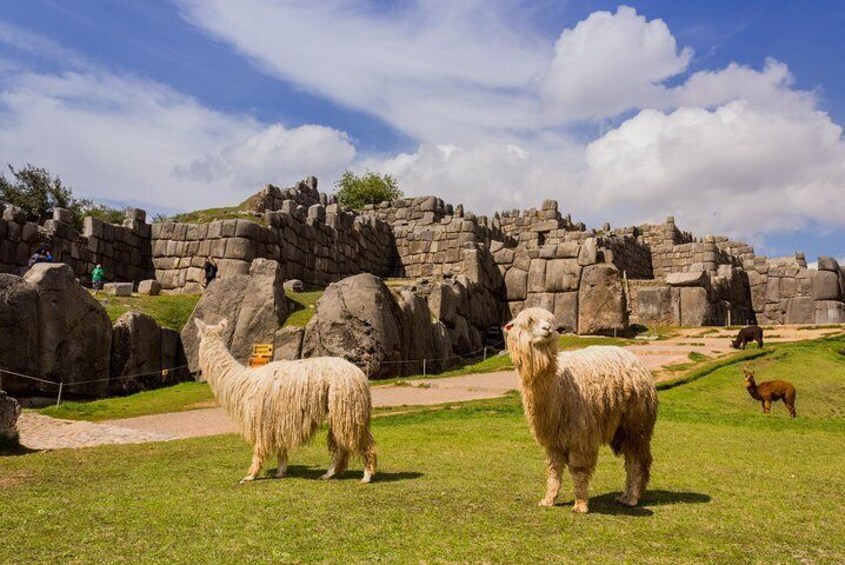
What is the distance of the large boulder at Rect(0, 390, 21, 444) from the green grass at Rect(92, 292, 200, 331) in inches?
446

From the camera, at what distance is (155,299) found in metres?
25.8

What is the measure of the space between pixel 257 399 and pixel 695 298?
110 feet

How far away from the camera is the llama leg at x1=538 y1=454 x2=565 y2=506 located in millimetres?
7113

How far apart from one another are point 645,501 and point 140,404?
15612 mm

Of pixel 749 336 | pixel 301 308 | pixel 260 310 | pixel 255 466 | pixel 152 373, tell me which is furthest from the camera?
pixel 749 336

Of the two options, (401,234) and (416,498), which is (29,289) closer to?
(416,498)

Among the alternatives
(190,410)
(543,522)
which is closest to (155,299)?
(190,410)

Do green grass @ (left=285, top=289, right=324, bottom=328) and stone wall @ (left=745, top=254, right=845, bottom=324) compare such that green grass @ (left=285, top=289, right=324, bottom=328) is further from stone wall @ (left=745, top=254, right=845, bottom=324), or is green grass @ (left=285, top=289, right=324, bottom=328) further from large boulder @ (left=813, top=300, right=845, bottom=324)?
stone wall @ (left=745, top=254, right=845, bottom=324)

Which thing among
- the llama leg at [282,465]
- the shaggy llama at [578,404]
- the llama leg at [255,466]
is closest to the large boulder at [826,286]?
the shaggy llama at [578,404]

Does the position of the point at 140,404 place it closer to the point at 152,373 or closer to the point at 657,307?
the point at 152,373

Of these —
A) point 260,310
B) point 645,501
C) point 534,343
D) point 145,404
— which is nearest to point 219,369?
point 534,343

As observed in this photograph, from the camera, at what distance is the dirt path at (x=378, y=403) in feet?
44.6

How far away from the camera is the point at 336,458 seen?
902cm

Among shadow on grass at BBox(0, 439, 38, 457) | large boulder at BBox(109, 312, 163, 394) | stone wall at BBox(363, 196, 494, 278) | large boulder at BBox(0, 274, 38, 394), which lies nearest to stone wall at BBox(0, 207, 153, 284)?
large boulder at BBox(109, 312, 163, 394)
